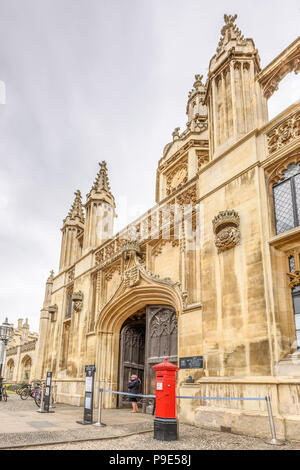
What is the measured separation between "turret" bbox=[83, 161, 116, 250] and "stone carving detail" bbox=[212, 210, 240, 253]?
8675mm

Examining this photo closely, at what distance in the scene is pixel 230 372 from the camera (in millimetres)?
7730

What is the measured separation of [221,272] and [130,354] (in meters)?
6.97

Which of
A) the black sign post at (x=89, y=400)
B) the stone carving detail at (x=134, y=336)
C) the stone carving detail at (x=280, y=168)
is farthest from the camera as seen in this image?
Result: the stone carving detail at (x=134, y=336)

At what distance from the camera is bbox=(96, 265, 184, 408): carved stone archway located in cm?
1155

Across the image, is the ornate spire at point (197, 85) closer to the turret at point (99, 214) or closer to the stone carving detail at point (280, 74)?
the turret at point (99, 214)

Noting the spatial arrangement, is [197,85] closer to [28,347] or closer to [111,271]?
[111,271]

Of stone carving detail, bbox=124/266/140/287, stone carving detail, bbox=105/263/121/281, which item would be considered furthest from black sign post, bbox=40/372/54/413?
stone carving detail, bbox=105/263/121/281

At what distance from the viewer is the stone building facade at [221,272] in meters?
7.30

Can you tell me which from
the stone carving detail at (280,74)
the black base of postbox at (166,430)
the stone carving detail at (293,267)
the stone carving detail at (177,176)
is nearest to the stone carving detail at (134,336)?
the stone carving detail at (177,176)

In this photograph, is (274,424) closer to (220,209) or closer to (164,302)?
(220,209)

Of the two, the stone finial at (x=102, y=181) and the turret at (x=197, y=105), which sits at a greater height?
the turret at (x=197, y=105)

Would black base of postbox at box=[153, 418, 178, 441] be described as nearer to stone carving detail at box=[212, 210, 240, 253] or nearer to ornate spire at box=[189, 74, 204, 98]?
stone carving detail at box=[212, 210, 240, 253]

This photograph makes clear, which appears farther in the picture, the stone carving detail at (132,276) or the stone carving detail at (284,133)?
the stone carving detail at (132,276)

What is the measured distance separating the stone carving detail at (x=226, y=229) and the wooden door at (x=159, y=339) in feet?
12.1
